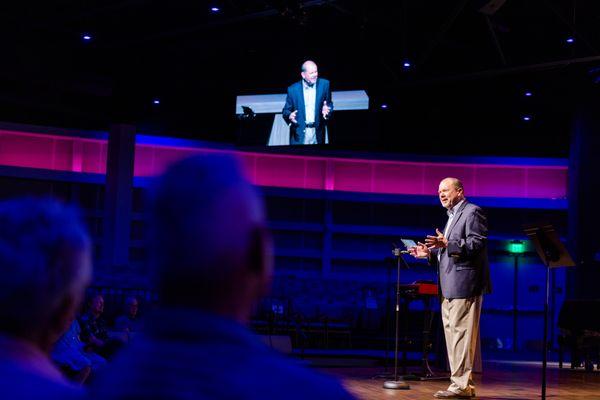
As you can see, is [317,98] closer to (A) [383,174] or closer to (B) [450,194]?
(A) [383,174]

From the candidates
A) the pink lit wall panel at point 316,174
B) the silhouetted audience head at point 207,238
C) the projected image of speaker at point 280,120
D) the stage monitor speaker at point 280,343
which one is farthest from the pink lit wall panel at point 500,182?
the silhouetted audience head at point 207,238

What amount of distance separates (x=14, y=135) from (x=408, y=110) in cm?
700

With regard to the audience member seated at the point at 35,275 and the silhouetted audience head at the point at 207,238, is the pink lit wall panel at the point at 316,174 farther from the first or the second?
the silhouetted audience head at the point at 207,238

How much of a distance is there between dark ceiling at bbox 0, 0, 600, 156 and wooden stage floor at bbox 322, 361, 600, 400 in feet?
14.1

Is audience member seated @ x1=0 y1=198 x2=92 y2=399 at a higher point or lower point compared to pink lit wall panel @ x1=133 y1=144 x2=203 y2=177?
lower

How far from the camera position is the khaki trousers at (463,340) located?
557 cm

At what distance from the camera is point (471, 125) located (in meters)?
15.6

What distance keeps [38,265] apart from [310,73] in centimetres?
1066

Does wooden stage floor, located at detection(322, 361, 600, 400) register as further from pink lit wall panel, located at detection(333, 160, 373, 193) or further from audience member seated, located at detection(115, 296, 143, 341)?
pink lit wall panel, located at detection(333, 160, 373, 193)

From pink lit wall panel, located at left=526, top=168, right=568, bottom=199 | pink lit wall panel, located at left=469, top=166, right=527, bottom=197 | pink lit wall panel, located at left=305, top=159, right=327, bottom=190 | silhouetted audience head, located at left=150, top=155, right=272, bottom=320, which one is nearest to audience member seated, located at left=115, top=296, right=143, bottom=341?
silhouetted audience head, located at left=150, top=155, right=272, bottom=320

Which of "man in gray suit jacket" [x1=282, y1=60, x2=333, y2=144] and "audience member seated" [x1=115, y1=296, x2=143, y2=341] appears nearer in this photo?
"audience member seated" [x1=115, y1=296, x2=143, y2=341]

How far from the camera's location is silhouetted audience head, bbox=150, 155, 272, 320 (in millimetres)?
748

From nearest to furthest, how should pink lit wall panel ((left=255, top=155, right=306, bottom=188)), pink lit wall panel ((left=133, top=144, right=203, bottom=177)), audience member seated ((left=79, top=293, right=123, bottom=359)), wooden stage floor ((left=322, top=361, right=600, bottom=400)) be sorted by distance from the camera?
wooden stage floor ((left=322, top=361, right=600, bottom=400)) → audience member seated ((left=79, top=293, right=123, bottom=359)) → pink lit wall panel ((left=133, top=144, right=203, bottom=177)) → pink lit wall panel ((left=255, top=155, right=306, bottom=188))

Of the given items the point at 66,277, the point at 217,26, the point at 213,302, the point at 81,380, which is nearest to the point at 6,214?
the point at 66,277
